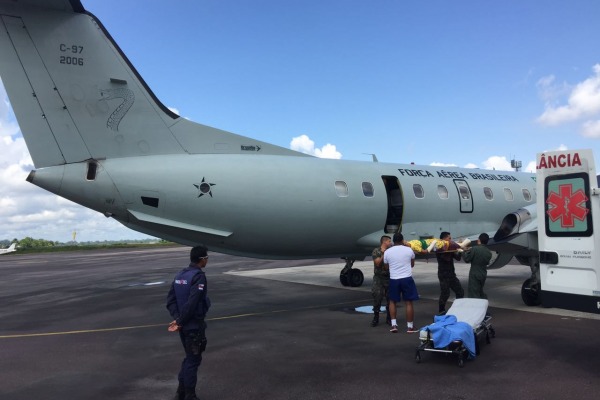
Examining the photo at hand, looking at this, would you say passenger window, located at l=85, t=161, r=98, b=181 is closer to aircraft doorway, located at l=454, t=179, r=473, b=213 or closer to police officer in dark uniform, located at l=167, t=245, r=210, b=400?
police officer in dark uniform, located at l=167, t=245, r=210, b=400

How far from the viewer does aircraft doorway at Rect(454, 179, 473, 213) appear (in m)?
15.2

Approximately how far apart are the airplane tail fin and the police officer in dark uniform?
233 inches

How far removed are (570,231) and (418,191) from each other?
8108 mm

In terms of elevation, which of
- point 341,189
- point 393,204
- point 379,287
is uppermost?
point 341,189

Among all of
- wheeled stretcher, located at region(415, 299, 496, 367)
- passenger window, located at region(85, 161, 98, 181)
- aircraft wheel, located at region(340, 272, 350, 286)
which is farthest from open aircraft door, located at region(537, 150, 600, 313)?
aircraft wheel, located at region(340, 272, 350, 286)

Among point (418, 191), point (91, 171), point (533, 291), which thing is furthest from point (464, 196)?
point (91, 171)

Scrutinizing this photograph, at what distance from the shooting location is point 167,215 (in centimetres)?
1023

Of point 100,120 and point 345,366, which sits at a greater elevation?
point 100,120

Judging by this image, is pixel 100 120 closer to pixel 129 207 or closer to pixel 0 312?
pixel 129 207

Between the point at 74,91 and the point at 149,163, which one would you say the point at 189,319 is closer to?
the point at 149,163

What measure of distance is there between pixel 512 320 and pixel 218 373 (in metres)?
6.90

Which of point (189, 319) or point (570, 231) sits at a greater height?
point (570, 231)

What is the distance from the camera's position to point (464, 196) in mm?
15383

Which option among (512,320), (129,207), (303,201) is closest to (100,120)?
(129,207)
